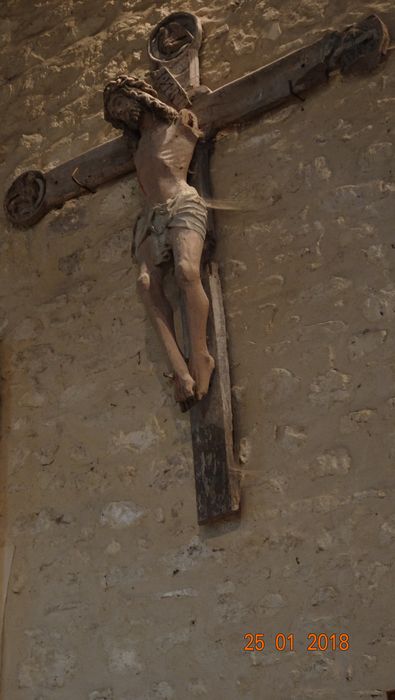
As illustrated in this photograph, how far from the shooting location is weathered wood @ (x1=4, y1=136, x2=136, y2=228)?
502cm

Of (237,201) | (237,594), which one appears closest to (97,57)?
(237,201)

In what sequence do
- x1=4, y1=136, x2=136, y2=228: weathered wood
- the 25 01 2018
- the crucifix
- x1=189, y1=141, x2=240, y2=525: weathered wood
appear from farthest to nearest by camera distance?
x1=4, y1=136, x2=136, y2=228: weathered wood < the crucifix < x1=189, y1=141, x2=240, y2=525: weathered wood < the 25 01 2018

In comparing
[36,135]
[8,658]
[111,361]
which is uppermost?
[36,135]

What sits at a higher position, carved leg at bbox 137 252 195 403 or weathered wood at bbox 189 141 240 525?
carved leg at bbox 137 252 195 403

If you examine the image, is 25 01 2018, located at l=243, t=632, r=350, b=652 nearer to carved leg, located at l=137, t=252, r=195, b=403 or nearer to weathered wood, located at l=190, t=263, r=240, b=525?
weathered wood, located at l=190, t=263, r=240, b=525

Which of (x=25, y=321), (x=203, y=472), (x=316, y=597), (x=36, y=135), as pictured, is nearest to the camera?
(x=316, y=597)

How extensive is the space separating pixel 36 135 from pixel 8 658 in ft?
7.43

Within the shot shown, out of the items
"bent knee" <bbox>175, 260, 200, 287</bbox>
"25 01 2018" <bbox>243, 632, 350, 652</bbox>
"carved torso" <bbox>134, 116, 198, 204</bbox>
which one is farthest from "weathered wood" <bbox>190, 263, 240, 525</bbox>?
"carved torso" <bbox>134, 116, 198, 204</bbox>

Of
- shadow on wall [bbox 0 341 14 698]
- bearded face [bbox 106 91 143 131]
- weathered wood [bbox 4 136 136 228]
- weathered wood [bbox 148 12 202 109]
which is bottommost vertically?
shadow on wall [bbox 0 341 14 698]

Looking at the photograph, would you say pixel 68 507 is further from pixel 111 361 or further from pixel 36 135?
pixel 36 135

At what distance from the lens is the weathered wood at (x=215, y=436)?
13.7 ft

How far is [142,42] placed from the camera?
5250mm

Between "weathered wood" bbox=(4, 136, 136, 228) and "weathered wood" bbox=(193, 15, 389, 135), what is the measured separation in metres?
0.36

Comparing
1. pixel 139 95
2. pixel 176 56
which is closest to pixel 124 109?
pixel 139 95
